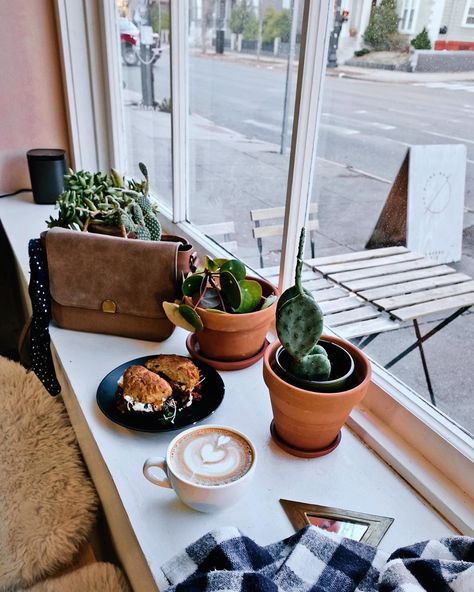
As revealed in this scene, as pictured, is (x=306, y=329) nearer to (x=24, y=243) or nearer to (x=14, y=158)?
(x=24, y=243)

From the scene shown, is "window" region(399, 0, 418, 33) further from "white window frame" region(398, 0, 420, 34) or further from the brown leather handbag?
the brown leather handbag

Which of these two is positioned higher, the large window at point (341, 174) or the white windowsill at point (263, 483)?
the large window at point (341, 174)

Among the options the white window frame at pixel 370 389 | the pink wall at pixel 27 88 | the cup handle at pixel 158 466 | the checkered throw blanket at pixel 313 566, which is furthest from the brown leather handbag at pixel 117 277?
the pink wall at pixel 27 88

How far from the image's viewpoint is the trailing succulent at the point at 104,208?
970 millimetres

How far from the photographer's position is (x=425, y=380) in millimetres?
758

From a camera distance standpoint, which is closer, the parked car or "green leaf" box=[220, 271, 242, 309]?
"green leaf" box=[220, 271, 242, 309]

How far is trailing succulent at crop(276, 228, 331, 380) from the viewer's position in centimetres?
59

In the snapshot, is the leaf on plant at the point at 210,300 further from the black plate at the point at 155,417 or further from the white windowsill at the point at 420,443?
the white windowsill at the point at 420,443

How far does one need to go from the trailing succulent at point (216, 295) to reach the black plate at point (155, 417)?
0.28ft

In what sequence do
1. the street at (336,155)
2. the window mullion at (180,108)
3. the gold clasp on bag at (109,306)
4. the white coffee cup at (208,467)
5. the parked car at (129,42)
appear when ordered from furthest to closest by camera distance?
the parked car at (129,42) → the window mullion at (180,108) → the gold clasp on bag at (109,306) → the street at (336,155) → the white coffee cup at (208,467)


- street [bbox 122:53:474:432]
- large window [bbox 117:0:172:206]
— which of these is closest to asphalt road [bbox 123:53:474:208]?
street [bbox 122:53:474:432]

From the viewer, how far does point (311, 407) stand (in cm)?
61

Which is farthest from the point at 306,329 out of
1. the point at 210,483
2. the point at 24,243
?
the point at 24,243

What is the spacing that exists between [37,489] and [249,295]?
514mm
